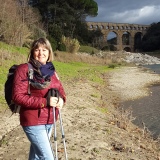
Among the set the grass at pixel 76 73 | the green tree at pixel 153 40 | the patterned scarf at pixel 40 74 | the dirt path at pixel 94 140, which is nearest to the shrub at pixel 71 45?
the grass at pixel 76 73

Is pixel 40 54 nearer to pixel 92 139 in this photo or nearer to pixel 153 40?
pixel 92 139

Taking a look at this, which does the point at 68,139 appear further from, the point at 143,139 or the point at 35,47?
the point at 35,47

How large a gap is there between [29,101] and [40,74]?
10.6 inches

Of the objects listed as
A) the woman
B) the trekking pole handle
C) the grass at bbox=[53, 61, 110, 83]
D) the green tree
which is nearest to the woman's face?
the woman

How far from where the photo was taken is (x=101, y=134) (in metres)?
5.00

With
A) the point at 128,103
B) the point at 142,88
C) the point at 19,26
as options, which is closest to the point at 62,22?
the point at 19,26

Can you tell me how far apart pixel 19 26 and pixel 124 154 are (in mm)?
15639

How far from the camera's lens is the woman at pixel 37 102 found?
8.00 feet

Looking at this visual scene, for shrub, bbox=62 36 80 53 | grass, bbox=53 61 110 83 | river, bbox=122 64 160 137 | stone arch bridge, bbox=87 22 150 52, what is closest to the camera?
river, bbox=122 64 160 137

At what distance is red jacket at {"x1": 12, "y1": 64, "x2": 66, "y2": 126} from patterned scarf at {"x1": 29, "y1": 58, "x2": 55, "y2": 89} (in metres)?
0.06

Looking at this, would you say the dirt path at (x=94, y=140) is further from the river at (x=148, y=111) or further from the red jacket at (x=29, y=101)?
the red jacket at (x=29, y=101)

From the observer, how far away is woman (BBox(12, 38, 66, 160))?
244cm

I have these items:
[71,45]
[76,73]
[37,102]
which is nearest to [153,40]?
[71,45]

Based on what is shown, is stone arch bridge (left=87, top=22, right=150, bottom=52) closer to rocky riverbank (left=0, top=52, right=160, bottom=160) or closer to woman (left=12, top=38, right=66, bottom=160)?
rocky riverbank (left=0, top=52, right=160, bottom=160)
